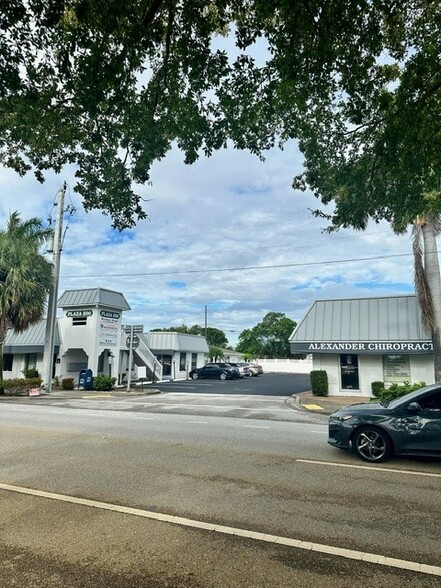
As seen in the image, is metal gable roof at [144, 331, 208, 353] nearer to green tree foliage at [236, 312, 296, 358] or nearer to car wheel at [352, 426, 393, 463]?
car wheel at [352, 426, 393, 463]

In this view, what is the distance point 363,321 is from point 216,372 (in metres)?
19.3

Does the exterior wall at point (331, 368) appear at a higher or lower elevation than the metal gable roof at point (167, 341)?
lower

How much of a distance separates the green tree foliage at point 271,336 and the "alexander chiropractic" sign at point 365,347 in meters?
62.0

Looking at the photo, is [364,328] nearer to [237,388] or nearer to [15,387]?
[237,388]

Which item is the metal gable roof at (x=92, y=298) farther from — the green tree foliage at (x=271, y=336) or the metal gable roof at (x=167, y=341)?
the green tree foliage at (x=271, y=336)

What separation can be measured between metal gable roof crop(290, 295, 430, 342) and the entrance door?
1439 mm

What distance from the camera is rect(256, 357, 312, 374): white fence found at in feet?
194

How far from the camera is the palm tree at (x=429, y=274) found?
61.0ft

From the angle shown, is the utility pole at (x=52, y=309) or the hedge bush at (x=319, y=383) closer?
the hedge bush at (x=319, y=383)

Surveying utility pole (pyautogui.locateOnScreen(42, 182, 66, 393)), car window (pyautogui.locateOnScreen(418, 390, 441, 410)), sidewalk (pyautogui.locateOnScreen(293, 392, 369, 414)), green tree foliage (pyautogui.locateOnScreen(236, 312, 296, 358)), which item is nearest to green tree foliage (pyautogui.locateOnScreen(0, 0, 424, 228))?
car window (pyautogui.locateOnScreen(418, 390, 441, 410))

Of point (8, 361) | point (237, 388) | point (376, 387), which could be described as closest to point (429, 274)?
point (376, 387)

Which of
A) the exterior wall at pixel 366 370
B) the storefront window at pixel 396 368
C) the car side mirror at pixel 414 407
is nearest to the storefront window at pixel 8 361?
the exterior wall at pixel 366 370

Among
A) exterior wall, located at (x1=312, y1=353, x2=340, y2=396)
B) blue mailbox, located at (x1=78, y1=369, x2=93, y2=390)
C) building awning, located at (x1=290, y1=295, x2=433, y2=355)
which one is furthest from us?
blue mailbox, located at (x1=78, y1=369, x2=93, y2=390)

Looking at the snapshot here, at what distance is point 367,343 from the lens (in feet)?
69.6
